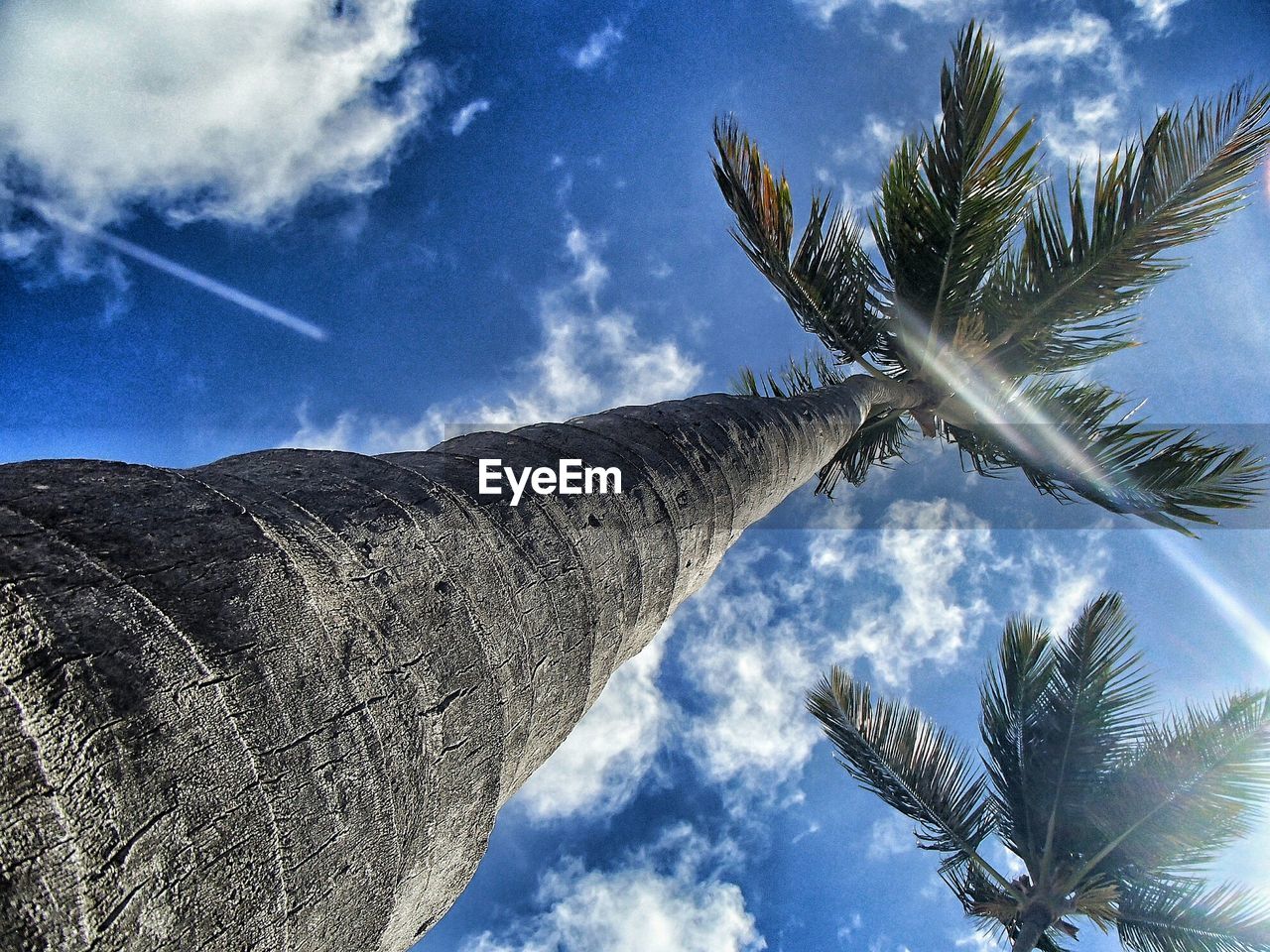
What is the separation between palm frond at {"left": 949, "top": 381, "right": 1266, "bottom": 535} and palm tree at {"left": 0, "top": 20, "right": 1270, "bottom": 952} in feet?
17.4

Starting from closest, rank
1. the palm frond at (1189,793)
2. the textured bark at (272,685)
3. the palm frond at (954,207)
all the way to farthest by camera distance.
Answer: the textured bark at (272,685) → the palm frond at (954,207) → the palm frond at (1189,793)

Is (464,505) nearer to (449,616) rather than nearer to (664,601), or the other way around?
(449,616)

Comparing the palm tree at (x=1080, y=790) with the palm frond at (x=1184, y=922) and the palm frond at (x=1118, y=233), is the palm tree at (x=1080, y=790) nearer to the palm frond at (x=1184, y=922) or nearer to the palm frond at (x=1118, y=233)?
the palm frond at (x=1184, y=922)

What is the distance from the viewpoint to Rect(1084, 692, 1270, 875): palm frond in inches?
292

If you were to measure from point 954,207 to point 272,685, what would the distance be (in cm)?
663

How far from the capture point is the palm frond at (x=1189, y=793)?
741 cm

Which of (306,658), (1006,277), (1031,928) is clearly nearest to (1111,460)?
(1006,277)

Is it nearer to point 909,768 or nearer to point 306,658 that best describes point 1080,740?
point 909,768

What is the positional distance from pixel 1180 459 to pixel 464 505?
7.32 m

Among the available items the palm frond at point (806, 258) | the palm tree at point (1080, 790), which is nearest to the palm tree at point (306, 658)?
the palm frond at point (806, 258)

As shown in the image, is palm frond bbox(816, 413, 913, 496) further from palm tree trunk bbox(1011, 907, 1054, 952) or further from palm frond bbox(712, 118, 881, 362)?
palm tree trunk bbox(1011, 907, 1054, 952)

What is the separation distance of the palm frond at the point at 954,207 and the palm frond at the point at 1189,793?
16.7 ft

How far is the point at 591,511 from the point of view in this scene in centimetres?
253

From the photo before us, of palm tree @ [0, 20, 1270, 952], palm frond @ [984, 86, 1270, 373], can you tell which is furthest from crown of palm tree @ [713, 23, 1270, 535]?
palm tree @ [0, 20, 1270, 952]
